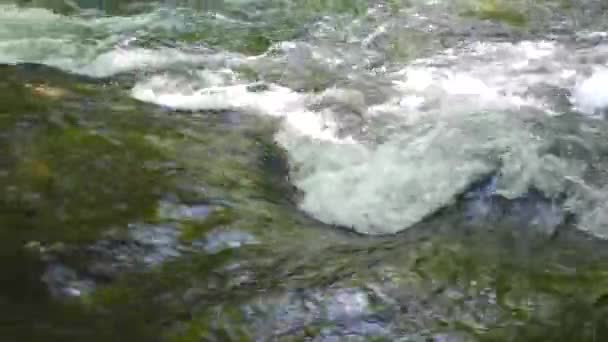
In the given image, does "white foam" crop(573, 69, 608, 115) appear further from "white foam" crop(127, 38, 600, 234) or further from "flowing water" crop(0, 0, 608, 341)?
"white foam" crop(127, 38, 600, 234)

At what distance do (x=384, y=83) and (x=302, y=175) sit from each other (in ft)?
5.61

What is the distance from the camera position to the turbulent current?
14.6ft

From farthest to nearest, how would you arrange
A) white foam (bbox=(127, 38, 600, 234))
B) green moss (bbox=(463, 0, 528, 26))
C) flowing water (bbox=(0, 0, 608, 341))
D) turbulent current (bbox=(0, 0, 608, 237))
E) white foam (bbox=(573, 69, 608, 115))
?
green moss (bbox=(463, 0, 528, 26))
white foam (bbox=(573, 69, 608, 115))
turbulent current (bbox=(0, 0, 608, 237))
white foam (bbox=(127, 38, 600, 234))
flowing water (bbox=(0, 0, 608, 341))

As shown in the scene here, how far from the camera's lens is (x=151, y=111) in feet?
16.8

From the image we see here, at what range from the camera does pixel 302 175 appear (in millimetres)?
4594

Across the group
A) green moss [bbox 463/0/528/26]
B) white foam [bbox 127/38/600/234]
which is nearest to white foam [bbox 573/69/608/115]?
white foam [bbox 127/38/600/234]

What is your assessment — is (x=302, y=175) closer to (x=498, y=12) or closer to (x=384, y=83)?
(x=384, y=83)

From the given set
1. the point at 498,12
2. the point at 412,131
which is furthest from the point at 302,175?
the point at 498,12

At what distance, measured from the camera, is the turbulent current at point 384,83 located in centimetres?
446

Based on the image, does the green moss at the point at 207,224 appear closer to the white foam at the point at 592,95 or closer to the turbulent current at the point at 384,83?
the turbulent current at the point at 384,83

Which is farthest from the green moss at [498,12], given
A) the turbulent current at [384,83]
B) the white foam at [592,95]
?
the white foam at [592,95]

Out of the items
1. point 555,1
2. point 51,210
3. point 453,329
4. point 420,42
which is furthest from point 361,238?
point 555,1

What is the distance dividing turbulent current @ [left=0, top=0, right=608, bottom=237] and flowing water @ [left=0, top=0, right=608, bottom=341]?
0.07ft

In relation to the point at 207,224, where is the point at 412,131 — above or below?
above
